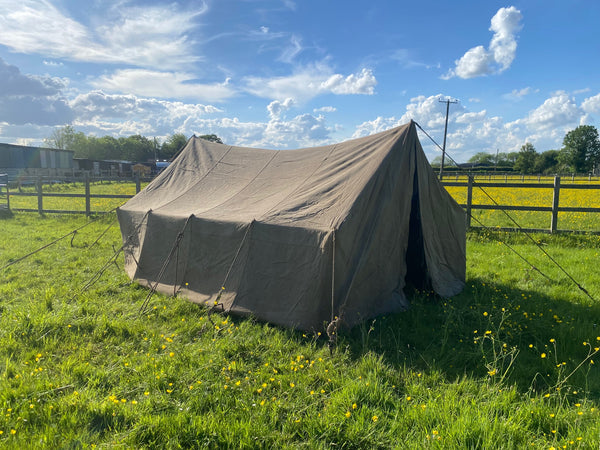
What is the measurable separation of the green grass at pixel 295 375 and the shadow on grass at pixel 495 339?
0.7 inches

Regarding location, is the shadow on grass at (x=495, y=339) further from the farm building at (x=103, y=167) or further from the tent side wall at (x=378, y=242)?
the farm building at (x=103, y=167)

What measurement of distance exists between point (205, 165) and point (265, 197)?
200 cm

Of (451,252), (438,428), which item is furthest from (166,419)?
(451,252)

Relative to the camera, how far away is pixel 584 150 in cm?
7238

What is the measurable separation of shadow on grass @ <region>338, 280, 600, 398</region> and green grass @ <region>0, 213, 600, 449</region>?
2 cm

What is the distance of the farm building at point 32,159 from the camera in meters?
38.1

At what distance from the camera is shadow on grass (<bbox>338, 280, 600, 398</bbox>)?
11.1 ft

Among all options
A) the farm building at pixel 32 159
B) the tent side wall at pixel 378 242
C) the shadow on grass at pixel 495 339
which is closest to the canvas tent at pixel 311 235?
the tent side wall at pixel 378 242

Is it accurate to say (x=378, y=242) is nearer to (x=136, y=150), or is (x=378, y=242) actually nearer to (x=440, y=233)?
(x=440, y=233)

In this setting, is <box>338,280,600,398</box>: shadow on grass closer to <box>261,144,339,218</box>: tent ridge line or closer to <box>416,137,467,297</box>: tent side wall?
<box>416,137,467,297</box>: tent side wall

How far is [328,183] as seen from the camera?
501cm

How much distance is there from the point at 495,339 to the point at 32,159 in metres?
49.1

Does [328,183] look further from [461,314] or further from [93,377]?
[93,377]

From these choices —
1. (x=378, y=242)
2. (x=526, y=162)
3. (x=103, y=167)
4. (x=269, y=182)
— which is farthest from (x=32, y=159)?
(x=526, y=162)
